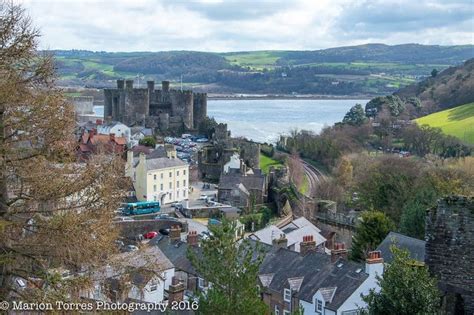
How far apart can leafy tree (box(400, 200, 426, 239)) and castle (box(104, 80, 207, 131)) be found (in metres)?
39.0

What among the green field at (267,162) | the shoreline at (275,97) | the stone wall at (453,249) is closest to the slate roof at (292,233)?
the stone wall at (453,249)

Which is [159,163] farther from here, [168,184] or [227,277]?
[227,277]

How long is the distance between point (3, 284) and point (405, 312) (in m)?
4.88

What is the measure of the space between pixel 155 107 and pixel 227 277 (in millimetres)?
55202

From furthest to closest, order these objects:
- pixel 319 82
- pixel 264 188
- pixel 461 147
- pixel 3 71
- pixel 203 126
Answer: pixel 319 82 < pixel 203 126 < pixel 461 147 < pixel 264 188 < pixel 3 71

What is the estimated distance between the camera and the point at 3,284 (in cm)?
755

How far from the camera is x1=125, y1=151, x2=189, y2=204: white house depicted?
36.8 m

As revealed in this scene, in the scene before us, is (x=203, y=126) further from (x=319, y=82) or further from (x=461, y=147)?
(x=319, y=82)

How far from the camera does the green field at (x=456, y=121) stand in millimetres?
60844

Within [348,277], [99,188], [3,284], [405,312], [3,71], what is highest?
[3,71]

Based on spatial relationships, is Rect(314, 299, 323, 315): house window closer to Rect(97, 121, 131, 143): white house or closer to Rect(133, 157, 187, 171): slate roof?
Rect(133, 157, 187, 171): slate roof

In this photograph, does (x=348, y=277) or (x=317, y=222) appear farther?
(x=317, y=222)

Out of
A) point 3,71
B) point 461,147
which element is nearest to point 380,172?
point 461,147

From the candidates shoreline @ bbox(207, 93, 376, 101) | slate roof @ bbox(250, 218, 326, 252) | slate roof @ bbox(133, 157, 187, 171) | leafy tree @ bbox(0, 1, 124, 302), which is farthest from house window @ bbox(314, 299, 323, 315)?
shoreline @ bbox(207, 93, 376, 101)
